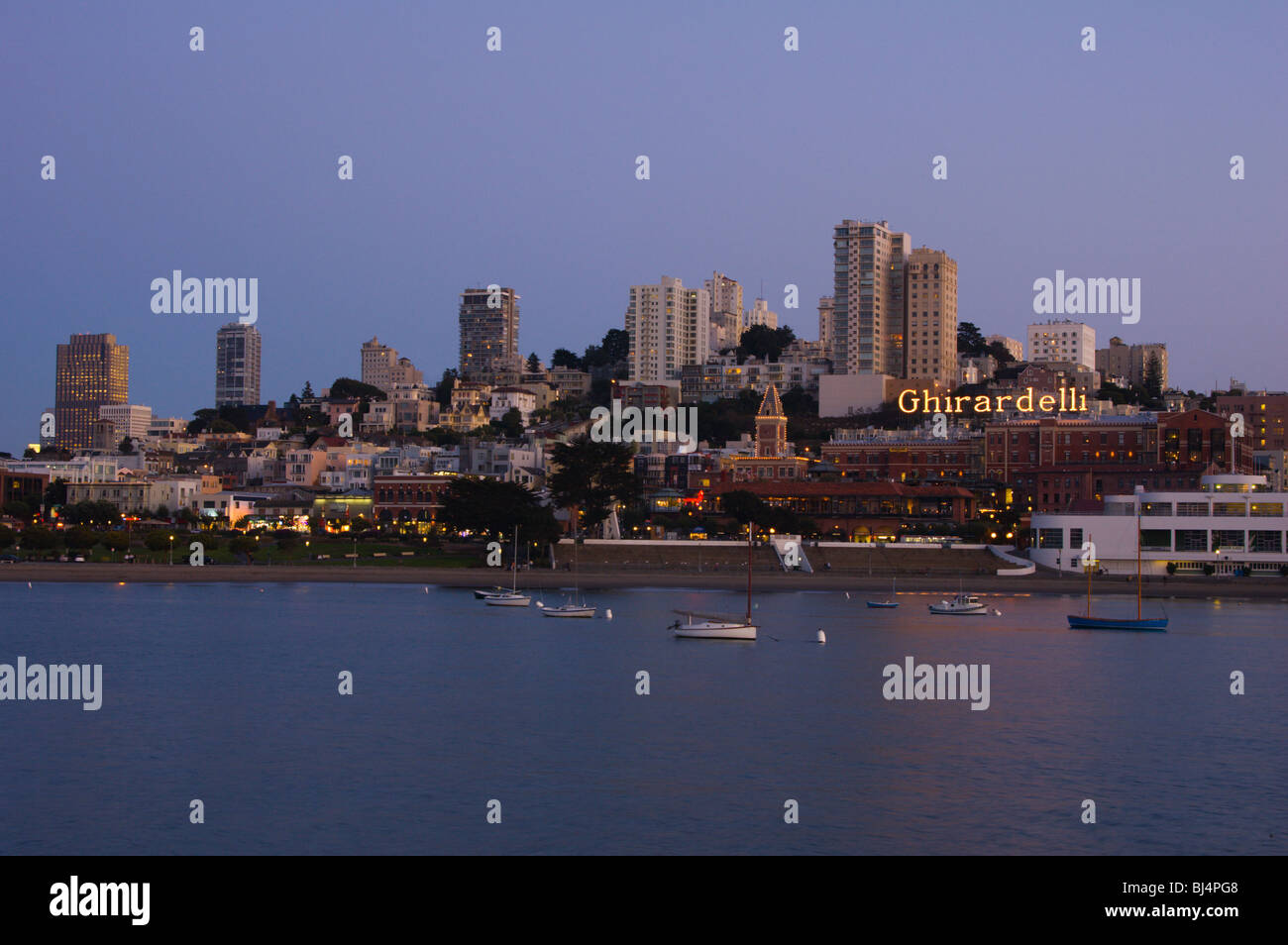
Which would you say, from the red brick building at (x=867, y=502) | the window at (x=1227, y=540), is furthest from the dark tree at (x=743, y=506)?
the window at (x=1227, y=540)

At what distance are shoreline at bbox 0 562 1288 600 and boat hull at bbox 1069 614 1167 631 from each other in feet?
92.6

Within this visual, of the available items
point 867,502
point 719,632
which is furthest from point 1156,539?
point 719,632

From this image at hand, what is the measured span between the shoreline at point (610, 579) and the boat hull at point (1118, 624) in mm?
28239

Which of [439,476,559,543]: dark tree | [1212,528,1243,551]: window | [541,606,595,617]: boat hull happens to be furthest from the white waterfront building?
[541,606,595,617]: boat hull

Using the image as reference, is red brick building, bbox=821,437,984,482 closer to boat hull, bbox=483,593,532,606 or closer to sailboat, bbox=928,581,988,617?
sailboat, bbox=928,581,988,617

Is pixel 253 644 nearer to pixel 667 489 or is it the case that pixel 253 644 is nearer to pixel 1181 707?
pixel 1181 707

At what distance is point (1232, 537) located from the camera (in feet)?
388

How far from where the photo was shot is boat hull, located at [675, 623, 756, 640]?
71250 mm

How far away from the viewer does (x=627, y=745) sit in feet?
137

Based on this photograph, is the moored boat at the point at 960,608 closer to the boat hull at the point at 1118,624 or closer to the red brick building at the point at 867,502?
the boat hull at the point at 1118,624

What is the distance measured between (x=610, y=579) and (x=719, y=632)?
4638 centimetres

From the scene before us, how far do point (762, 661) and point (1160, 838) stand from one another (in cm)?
3157

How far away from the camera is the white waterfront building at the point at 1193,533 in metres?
118
